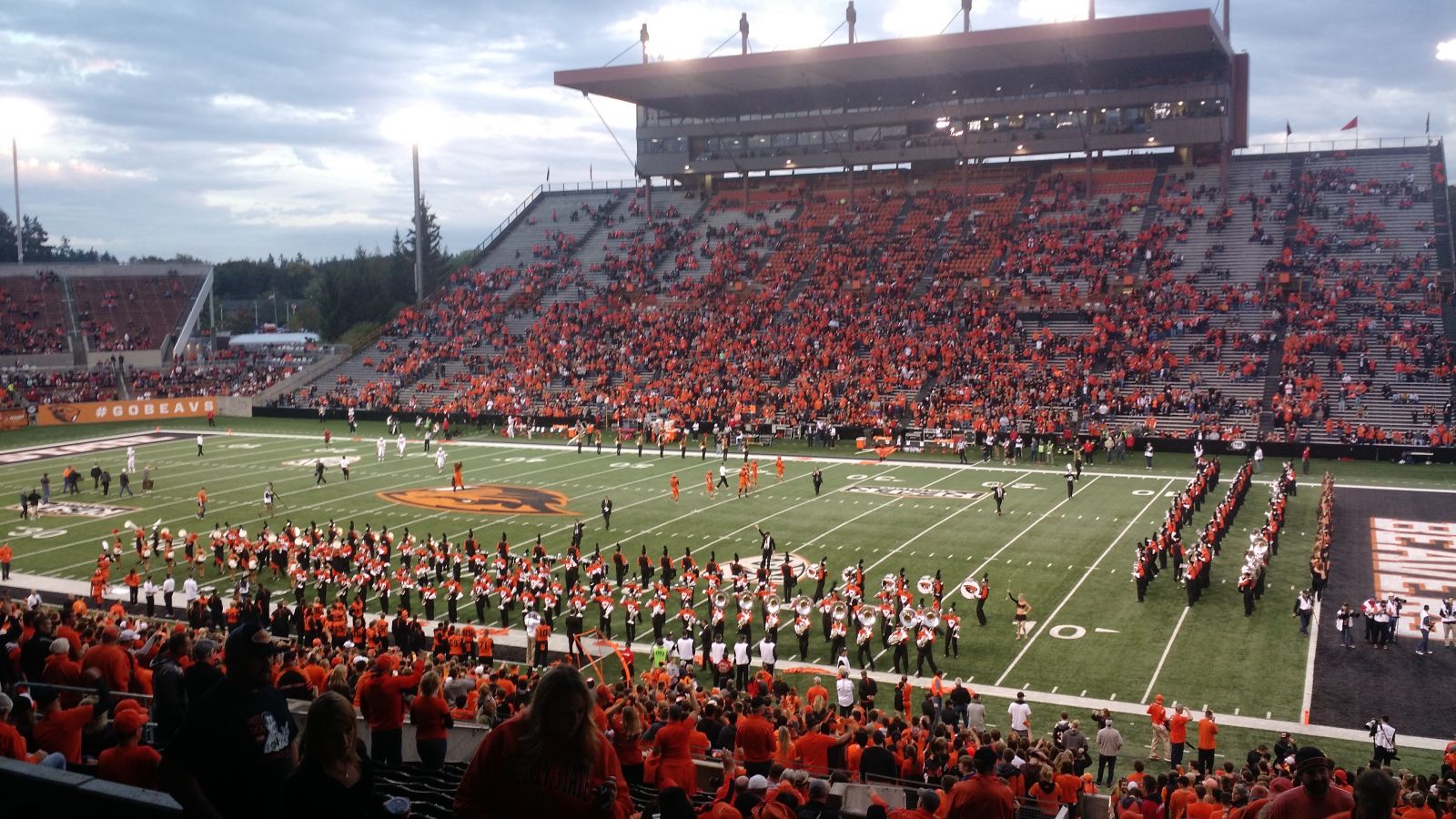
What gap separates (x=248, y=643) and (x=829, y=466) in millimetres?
35403

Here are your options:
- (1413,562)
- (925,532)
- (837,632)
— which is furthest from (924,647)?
(1413,562)

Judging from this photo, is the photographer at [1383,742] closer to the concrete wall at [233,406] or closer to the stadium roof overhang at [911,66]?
the stadium roof overhang at [911,66]

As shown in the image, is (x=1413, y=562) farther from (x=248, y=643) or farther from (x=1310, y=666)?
(x=248, y=643)

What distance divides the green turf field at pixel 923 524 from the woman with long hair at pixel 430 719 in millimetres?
10516

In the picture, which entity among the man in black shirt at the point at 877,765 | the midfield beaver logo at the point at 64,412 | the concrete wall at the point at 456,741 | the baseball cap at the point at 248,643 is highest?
the baseball cap at the point at 248,643

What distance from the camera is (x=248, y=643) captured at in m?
4.51

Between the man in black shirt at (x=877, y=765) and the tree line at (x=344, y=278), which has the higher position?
the tree line at (x=344, y=278)

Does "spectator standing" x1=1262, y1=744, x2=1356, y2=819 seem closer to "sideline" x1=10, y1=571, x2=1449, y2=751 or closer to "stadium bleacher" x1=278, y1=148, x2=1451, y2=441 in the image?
"sideline" x1=10, y1=571, x2=1449, y2=751

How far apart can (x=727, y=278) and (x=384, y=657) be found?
2040 inches

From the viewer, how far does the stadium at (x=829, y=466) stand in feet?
34.2

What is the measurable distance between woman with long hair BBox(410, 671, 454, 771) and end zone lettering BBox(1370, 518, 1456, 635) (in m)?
A: 17.5

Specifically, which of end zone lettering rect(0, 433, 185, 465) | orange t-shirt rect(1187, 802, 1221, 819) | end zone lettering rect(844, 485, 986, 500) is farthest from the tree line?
orange t-shirt rect(1187, 802, 1221, 819)

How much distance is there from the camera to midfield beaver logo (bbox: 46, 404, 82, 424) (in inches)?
2146

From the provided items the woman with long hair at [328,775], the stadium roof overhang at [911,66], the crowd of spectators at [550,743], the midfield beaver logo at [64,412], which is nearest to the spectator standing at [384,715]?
the crowd of spectators at [550,743]
